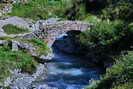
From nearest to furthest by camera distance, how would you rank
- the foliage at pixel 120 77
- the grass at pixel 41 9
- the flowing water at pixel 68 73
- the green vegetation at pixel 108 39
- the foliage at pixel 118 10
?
the foliage at pixel 120 77 < the flowing water at pixel 68 73 < the green vegetation at pixel 108 39 < the foliage at pixel 118 10 < the grass at pixel 41 9

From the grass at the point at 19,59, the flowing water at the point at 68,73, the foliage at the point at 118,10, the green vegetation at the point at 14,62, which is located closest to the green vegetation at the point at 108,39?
the flowing water at the point at 68,73

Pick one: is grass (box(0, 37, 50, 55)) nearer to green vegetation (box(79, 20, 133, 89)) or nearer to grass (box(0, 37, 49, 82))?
grass (box(0, 37, 49, 82))

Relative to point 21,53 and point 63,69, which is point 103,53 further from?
point 21,53

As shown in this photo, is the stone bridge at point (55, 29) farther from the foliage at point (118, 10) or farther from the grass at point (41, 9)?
the grass at point (41, 9)

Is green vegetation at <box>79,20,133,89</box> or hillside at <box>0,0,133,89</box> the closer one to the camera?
hillside at <box>0,0,133,89</box>

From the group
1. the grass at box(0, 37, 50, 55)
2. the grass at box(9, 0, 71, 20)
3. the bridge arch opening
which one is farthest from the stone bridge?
the grass at box(9, 0, 71, 20)

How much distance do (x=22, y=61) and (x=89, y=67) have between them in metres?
8.87

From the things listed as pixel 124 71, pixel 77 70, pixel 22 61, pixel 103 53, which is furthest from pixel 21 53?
pixel 124 71

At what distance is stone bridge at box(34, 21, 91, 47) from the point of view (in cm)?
5406

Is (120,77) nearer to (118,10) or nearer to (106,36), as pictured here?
(106,36)

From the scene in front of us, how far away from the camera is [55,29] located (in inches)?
2144

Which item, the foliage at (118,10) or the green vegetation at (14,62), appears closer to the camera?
the green vegetation at (14,62)

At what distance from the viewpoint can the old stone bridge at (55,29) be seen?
5406 centimetres

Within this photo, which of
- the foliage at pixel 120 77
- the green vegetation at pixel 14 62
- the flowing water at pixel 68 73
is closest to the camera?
the foliage at pixel 120 77
